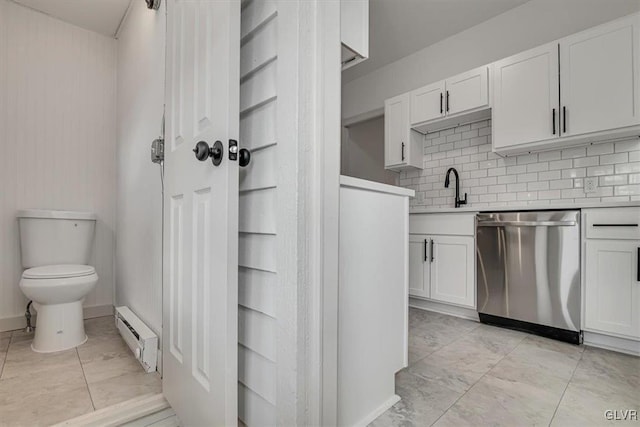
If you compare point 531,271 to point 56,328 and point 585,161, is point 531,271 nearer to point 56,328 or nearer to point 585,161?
point 585,161

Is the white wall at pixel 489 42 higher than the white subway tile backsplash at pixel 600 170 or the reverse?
higher

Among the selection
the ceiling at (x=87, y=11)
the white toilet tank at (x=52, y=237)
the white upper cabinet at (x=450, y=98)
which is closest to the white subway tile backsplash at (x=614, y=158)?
the white upper cabinet at (x=450, y=98)

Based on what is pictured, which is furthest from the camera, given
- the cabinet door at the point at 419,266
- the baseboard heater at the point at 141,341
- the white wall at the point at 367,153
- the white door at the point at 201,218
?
the white wall at the point at 367,153

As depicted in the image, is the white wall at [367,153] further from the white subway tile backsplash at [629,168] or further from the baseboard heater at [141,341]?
the baseboard heater at [141,341]

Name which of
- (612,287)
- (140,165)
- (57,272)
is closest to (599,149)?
(612,287)

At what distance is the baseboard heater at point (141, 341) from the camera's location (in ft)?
4.91

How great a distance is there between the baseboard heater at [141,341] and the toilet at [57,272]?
30 cm

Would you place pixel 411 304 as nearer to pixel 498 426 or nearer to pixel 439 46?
pixel 498 426

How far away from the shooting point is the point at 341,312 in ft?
3.37

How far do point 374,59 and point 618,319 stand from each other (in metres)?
3.15

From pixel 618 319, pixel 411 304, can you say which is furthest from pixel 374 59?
pixel 618 319

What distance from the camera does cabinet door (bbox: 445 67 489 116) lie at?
8.59 feet

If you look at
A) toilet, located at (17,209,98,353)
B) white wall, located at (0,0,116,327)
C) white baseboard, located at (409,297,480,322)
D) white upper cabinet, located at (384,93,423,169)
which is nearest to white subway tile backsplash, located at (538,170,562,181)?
white upper cabinet, located at (384,93,423,169)

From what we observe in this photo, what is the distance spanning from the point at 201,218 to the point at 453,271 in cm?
218
